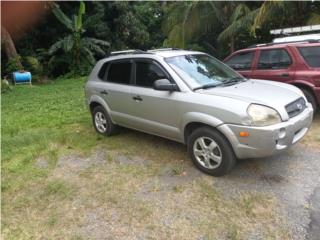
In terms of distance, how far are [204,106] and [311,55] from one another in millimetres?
3236

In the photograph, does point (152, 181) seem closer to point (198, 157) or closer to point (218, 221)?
point (198, 157)

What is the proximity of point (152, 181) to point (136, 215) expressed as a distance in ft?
2.67

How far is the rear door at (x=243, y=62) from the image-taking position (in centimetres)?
716

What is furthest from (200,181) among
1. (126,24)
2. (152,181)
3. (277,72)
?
(126,24)

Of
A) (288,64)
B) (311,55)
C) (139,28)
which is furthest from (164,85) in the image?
(139,28)

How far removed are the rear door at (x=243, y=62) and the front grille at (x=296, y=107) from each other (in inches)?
107

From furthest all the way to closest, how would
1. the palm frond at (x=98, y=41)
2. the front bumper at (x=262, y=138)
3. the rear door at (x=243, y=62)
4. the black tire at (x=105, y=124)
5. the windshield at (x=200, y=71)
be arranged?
the palm frond at (x=98, y=41)
the rear door at (x=243, y=62)
the black tire at (x=105, y=124)
the windshield at (x=200, y=71)
the front bumper at (x=262, y=138)

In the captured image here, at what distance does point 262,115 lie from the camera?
12.7 ft

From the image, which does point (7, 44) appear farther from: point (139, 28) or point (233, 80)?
point (233, 80)

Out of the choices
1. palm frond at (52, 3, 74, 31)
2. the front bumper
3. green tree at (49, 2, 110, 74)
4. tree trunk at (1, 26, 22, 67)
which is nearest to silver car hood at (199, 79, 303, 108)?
the front bumper

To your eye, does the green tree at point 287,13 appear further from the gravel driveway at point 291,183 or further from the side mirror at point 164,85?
the side mirror at point 164,85

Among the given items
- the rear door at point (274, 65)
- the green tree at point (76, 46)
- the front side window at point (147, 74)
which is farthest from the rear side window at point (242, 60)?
the green tree at point (76, 46)

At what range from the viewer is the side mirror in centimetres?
452

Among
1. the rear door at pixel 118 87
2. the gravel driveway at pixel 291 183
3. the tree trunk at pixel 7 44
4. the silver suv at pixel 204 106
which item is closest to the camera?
the gravel driveway at pixel 291 183
